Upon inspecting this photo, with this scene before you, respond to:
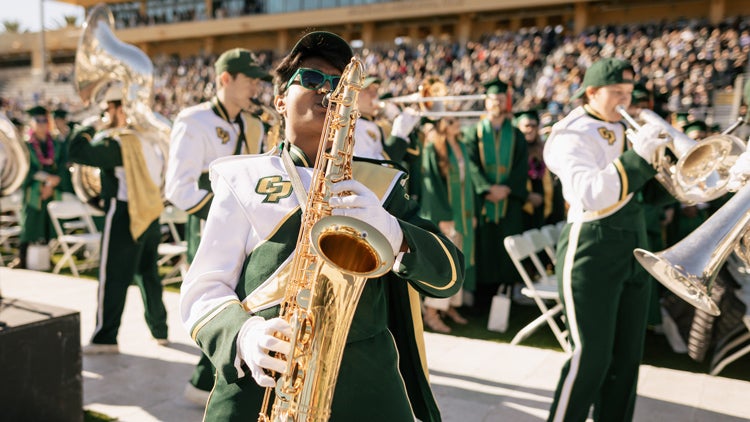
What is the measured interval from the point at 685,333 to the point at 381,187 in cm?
455

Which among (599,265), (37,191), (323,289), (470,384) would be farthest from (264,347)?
(37,191)

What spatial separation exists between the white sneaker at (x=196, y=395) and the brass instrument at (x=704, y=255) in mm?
2732

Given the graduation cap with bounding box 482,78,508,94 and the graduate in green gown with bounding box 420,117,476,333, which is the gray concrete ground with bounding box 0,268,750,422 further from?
the graduation cap with bounding box 482,78,508,94

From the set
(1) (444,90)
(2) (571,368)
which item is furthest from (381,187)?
(1) (444,90)

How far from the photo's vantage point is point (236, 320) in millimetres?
1605

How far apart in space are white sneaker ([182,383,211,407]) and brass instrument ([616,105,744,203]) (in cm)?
288

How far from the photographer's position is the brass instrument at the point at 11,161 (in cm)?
346

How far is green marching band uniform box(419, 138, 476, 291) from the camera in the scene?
6008mm

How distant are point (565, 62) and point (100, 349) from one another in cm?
1924

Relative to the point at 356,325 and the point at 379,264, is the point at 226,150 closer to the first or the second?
the point at 356,325

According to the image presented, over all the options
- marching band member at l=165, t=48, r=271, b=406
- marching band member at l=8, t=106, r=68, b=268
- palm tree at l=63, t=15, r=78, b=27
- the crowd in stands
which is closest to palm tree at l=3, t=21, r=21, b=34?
palm tree at l=63, t=15, r=78, b=27

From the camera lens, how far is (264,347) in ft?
4.88

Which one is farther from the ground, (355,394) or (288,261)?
(288,261)

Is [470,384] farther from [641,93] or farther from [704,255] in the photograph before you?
[641,93]
